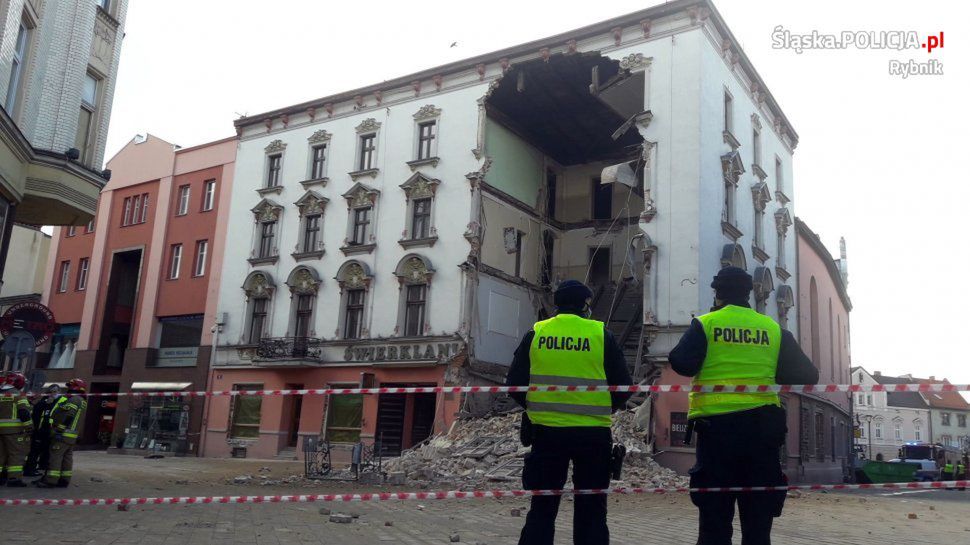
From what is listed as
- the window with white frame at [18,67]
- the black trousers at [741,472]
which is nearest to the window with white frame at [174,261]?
the window with white frame at [18,67]

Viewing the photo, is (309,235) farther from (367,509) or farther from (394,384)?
(367,509)

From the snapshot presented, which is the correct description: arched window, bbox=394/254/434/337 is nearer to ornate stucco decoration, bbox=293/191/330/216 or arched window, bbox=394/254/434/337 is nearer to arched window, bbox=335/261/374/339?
arched window, bbox=335/261/374/339

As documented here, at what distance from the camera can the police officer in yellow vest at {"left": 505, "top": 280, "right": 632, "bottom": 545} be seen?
5156mm

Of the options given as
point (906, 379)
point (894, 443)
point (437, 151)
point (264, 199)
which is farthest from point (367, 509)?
point (906, 379)

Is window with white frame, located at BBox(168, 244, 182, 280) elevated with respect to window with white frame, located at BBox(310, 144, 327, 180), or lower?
lower

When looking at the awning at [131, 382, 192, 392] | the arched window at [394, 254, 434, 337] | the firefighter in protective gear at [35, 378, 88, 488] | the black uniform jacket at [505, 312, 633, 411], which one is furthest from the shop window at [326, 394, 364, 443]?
the black uniform jacket at [505, 312, 633, 411]

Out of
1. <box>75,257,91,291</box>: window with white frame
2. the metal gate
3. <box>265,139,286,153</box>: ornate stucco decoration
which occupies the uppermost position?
<box>265,139,286,153</box>: ornate stucco decoration

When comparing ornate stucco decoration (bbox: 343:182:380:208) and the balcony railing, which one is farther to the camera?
ornate stucco decoration (bbox: 343:182:380:208)

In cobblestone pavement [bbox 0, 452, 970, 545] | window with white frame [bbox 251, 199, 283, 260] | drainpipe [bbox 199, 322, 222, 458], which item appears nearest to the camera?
cobblestone pavement [bbox 0, 452, 970, 545]

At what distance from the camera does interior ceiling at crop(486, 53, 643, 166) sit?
28.2 m

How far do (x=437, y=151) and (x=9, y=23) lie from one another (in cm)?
1747

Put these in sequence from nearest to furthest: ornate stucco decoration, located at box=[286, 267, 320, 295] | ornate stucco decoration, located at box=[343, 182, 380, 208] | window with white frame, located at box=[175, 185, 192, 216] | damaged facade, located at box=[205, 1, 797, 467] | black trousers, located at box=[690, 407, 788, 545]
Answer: black trousers, located at box=[690, 407, 788, 545]
damaged facade, located at box=[205, 1, 797, 467]
ornate stucco decoration, located at box=[343, 182, 380, 208]
ornate stucco decoration, located at box=[286, 267, 320, 295]
window with white frame, located at box=[175, 185, 192, 216]

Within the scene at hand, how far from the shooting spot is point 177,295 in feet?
117

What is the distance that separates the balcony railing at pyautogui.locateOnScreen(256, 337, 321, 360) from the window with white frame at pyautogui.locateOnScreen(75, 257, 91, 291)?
13.8m
